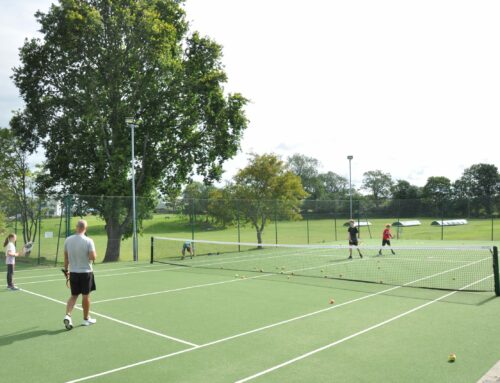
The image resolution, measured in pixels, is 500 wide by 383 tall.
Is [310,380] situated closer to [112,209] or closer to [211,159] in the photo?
[112,209]

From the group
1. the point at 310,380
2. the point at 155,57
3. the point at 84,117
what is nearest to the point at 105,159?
the point at 84,117

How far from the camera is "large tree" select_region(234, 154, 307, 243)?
2756 cm

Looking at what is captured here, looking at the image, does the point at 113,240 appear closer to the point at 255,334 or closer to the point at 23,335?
the point at 23,335

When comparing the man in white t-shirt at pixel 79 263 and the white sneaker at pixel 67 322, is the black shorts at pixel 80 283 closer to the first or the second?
the man in white t-shirt at pixel 79 263

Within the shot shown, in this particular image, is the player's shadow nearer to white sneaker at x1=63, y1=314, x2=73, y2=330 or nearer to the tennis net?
white sneaker at x1=63, y1=314, x2=73, y2=330

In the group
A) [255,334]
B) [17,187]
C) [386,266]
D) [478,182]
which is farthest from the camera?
[478,182]

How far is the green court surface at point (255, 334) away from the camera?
5430mm

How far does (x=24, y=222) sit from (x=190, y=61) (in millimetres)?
12926

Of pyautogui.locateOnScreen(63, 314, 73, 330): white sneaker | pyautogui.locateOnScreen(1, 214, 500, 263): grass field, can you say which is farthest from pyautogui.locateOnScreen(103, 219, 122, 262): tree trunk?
pyautogui.locateOnScreen(63, 314, 73, 330): white sneaker

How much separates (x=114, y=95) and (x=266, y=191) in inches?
460

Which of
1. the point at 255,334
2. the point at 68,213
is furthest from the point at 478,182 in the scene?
the point at 255,334

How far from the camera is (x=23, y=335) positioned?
7352 mm

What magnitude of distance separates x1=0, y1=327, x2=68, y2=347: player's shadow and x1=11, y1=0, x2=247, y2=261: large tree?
13.0 meters

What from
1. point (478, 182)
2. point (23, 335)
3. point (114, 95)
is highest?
point (478, 182)
